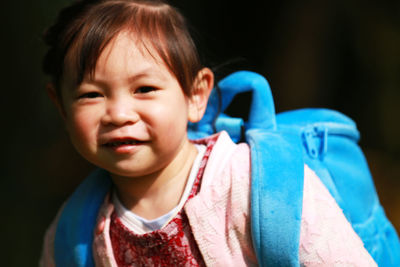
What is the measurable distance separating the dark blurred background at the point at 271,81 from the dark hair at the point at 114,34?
198 cm

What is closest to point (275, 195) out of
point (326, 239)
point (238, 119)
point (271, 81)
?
point (326, 239)

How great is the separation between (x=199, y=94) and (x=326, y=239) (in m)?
0.61

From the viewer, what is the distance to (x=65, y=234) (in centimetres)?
161

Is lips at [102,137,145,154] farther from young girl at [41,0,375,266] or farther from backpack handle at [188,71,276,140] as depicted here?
backpack handle at [188,71,276,140]

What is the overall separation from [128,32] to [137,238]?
62 cm

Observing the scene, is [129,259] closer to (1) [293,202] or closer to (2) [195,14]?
(1) [293,202]

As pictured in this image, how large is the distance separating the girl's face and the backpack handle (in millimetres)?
285

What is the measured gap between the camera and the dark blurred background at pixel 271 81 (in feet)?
11.1

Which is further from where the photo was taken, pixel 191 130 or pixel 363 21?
pixel 363 21

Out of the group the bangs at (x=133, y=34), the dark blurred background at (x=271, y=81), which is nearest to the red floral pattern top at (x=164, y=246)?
the bangs at (x=133, y=34)

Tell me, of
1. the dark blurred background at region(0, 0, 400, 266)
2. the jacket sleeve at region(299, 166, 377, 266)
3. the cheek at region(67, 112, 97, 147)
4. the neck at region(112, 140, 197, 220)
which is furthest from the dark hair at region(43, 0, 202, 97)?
the dark blurred background at region(0, 0, 400, 266)

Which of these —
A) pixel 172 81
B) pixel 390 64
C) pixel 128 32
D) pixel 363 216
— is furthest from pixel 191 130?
pixel 390 64

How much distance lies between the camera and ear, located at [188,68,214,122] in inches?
61.0

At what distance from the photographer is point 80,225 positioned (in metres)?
1.60
